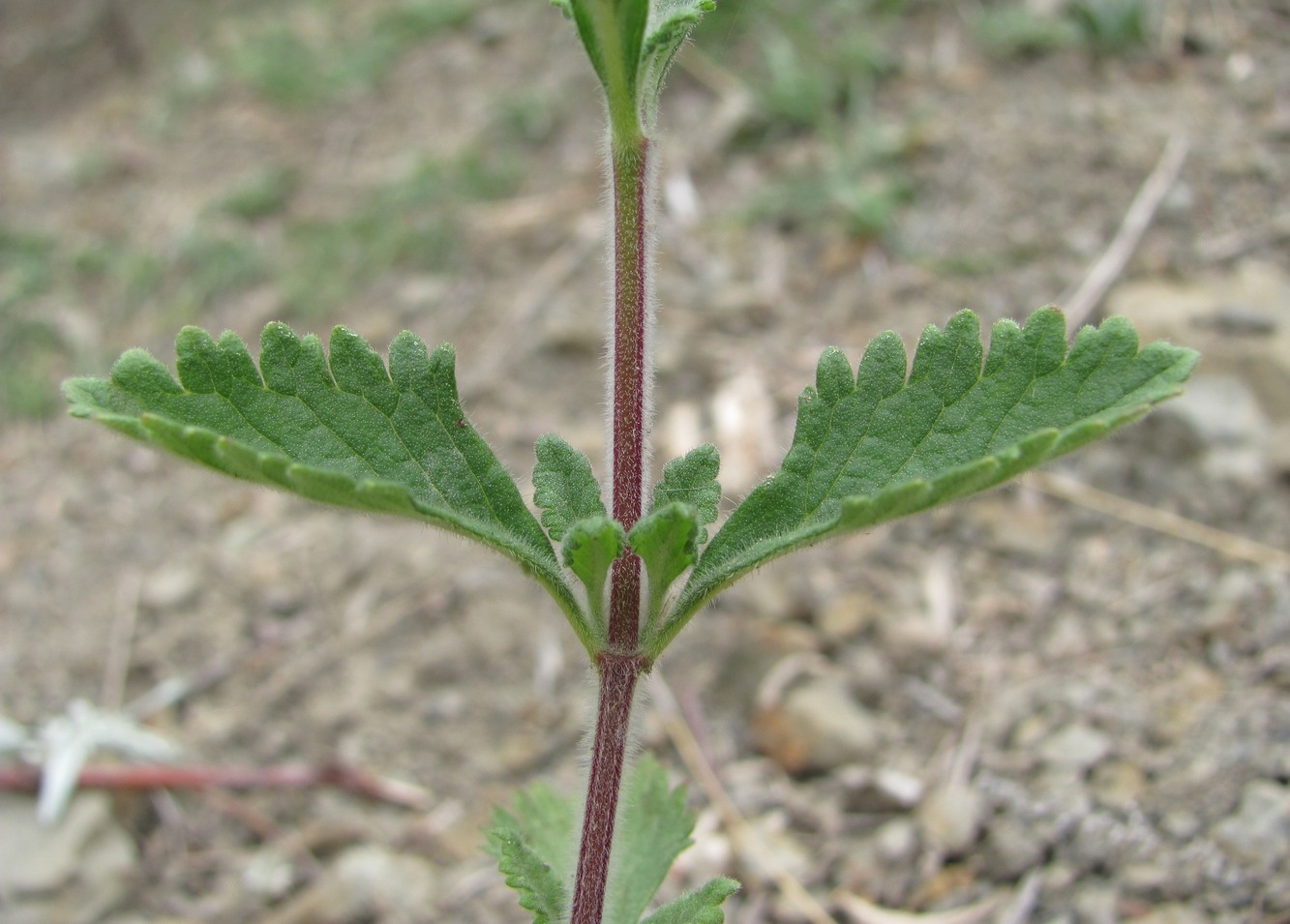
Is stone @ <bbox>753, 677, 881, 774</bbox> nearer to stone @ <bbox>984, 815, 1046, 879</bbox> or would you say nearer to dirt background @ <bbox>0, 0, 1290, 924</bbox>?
dirt background @ <bbox>0, 0, 1290, 924</bbox>

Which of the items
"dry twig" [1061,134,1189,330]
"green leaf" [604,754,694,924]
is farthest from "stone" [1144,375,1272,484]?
"green leaf" [604,754,694,924]

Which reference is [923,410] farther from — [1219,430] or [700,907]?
[1219,430]

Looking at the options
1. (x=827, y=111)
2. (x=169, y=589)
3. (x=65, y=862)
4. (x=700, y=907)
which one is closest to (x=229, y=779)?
(x=65, y=862)

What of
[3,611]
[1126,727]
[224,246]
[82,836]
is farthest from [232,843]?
[224,246]

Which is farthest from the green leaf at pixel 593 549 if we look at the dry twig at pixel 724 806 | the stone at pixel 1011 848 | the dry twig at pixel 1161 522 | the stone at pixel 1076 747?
the dry twig at pixel 1161 522

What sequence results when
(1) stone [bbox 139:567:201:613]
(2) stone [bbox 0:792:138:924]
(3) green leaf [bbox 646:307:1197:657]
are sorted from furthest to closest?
(1) stone [bbox 139:567:201:613]
(2) stone [bbox 0:792:138:924]
(3) green leaf [bbox 646:307:1197:657]

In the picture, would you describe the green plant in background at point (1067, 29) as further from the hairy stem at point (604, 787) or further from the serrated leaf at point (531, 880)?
the serrated leaf at point (531, 880)

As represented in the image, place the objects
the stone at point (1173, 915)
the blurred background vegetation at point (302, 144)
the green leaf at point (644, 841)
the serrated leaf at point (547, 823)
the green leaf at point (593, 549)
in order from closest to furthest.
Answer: the green leaf at point (593, 549)
the green leaf at point (644, 841)
the serrated leaf at point (547, 823)
the stone at point (1173, 915)
the blurred background vegetation at point (302, 144)
